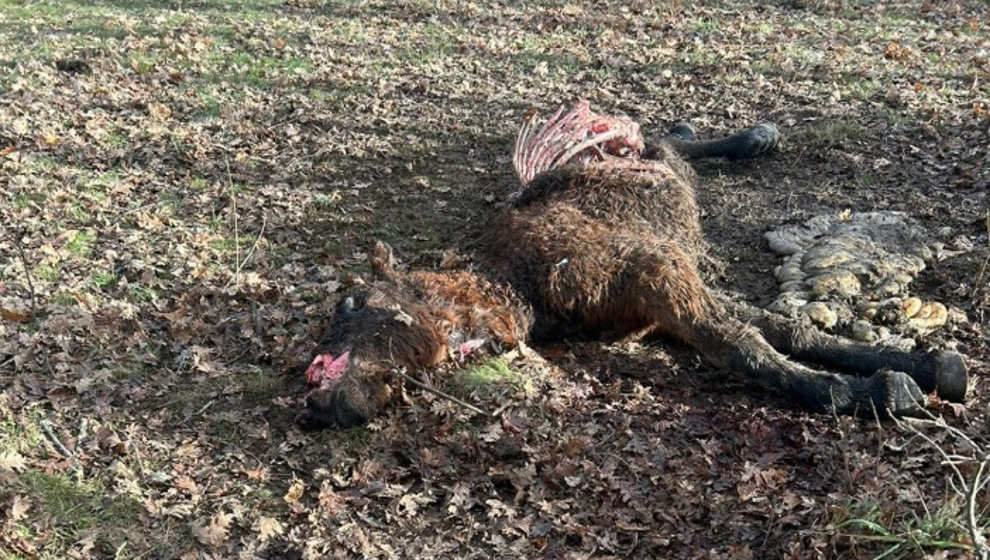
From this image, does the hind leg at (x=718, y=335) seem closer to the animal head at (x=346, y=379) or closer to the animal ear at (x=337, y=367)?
the animal head at (x=346, y=379)

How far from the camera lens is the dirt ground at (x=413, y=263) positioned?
3859 mm

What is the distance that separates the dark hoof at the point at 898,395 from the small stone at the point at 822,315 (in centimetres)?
79

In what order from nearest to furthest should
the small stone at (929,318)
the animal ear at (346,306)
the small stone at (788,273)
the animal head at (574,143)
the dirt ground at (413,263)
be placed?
the dirt ground at (413,263), the animal ear at (346,306), the small stone at (929,318), the small stone at (788,273), the animal head at (574,143)

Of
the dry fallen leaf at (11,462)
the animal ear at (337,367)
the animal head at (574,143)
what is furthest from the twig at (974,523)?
the dry fallen leaf at (11,462)

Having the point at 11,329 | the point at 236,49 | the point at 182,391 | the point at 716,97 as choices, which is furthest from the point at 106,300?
the point at 716,97

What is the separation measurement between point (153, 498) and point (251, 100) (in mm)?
5464

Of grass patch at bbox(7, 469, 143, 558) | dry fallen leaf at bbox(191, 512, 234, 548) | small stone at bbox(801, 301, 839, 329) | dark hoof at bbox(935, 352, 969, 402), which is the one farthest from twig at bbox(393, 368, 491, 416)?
dark hoof at bbox(935, 352, 969, 402)

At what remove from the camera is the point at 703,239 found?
5.86 metres

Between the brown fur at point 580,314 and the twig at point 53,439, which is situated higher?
the brown fur at point 580,314

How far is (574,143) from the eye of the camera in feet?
20.4

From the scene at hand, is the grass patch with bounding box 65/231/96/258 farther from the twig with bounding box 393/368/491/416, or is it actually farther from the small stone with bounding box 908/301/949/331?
the small stone with bounding box 908/301/949/331

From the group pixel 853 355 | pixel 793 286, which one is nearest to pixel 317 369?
pixel 853 355

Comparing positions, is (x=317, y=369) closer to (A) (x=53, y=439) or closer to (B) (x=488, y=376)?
(B) (x=488, y=376)

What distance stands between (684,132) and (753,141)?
63 cm
